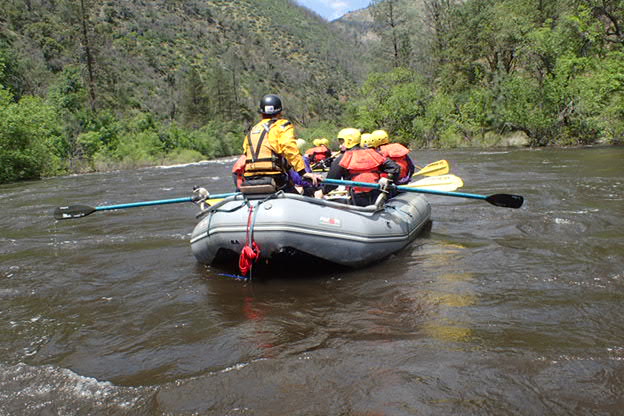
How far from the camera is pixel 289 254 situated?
4.32m

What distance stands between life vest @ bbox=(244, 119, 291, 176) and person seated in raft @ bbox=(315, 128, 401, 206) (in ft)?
3.70

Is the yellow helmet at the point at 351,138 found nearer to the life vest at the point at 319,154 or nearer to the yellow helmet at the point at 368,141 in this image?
the yellow helmet at the point at 368,141

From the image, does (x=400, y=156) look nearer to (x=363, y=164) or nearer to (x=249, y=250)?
(x=363, y=164)

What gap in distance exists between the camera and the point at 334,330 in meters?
3.22

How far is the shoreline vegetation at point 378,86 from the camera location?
66.8 ft

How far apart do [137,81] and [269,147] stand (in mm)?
48260

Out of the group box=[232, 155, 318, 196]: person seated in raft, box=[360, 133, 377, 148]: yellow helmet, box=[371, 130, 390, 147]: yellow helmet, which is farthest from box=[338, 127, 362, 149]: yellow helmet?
box=[232, 155, 318, 196]: person seated in raft

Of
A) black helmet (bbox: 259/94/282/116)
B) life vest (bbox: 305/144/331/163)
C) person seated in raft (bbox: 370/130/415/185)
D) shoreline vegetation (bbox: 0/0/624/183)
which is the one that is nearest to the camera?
black helmet (bbox: 259/94/282/116)

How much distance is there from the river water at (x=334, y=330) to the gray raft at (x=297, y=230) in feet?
0.82

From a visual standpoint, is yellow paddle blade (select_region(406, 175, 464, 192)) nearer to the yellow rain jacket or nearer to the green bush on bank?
the yellow rain jacket

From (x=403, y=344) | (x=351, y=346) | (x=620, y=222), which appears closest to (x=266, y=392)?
(x=351, y=346)

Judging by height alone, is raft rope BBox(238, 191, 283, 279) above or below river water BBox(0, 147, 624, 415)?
above

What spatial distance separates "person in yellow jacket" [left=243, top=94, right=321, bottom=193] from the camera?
446 cm

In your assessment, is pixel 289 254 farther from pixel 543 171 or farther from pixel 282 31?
pixel 282 31
